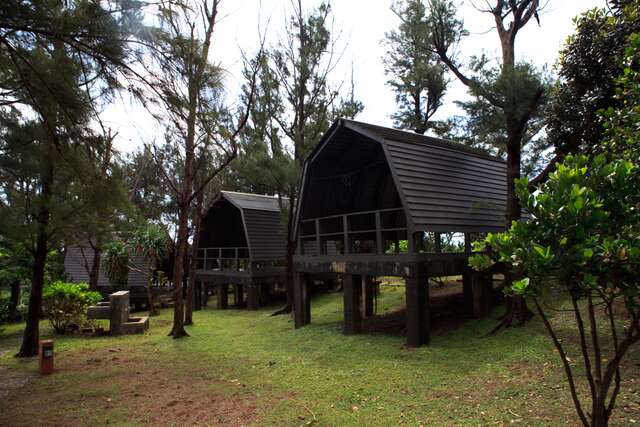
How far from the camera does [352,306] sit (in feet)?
34.5

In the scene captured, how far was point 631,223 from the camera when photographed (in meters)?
2.93

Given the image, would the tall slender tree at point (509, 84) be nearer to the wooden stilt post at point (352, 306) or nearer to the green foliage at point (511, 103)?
the green foliage at point (511, 103)

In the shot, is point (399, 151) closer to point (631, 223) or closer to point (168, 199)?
point (631, 223)

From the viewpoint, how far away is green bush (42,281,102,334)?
44.1ft

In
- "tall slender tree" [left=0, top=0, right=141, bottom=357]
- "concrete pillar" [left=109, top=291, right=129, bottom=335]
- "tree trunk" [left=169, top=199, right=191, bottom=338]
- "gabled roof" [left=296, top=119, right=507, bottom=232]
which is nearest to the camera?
"tall slender tree" [left=0, top=0, right=141, bottom=357]

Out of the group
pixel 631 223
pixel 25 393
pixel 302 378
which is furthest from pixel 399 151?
pixel 25 393

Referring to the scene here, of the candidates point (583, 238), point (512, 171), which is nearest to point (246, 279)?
point (512, 171)

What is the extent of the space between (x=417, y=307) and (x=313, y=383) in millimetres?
3010

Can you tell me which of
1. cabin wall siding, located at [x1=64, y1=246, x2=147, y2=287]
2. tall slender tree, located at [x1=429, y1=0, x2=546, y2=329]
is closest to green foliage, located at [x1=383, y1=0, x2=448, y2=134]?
tall slender tree, located at [x1=429, y1=0, x2=546, y2=329]

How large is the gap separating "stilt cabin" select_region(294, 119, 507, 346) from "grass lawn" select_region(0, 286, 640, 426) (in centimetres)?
125

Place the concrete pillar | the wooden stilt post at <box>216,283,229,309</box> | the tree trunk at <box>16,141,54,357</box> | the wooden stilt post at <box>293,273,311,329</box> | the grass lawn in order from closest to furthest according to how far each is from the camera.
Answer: the grass lawn, the tree trunk at <box>16,141,54,357</box>, the wooden stilt post at <box>293,273,311,329</box>, the concrete pillar, the wooden stilt post at <box>216,283,229,309</box>

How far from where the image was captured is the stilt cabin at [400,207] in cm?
901

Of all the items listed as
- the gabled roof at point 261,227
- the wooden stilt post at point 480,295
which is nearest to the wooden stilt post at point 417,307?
the wooden stilt post at point 480,295

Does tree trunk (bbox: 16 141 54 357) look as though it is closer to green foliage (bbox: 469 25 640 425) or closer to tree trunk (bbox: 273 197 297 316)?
tree trunk (bbox: 273 197 297 316)
